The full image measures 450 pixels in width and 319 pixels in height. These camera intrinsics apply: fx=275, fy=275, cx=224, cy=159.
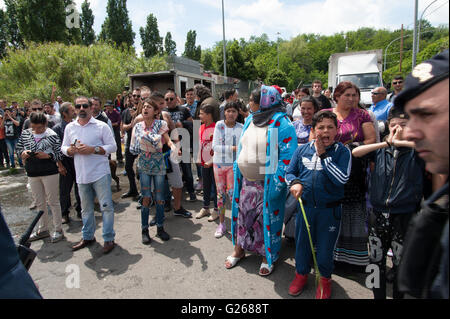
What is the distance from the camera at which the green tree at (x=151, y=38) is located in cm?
5028

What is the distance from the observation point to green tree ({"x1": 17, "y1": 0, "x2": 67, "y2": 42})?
2552 cm

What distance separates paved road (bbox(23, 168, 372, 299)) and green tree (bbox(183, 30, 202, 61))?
5735 centimetres

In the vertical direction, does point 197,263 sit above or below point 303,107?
below

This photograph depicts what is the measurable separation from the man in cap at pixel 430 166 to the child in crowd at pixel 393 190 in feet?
4.98

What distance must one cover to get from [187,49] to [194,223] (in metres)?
58.0

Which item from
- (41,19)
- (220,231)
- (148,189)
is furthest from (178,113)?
(41,19)

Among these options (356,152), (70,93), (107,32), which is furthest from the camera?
(107,32)

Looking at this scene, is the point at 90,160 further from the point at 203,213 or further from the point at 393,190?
the point at 393,190

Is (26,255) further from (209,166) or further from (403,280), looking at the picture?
(209,166)

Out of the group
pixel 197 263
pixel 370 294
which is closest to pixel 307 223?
pixel 370 294

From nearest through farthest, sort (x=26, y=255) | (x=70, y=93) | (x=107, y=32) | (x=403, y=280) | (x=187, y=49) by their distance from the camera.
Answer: (x=403, y=280), (x=26, y=255), (x=70, y=93), (x=107, y=32), (x=187, y=49)

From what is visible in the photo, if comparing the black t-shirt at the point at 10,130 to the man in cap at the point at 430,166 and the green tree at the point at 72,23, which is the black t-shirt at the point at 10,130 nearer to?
the man in cap at the point at 430,166

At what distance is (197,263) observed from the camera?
3.48m

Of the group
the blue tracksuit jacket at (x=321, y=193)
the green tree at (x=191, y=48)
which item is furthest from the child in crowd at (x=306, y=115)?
the green tree at (x=191, y=48)
